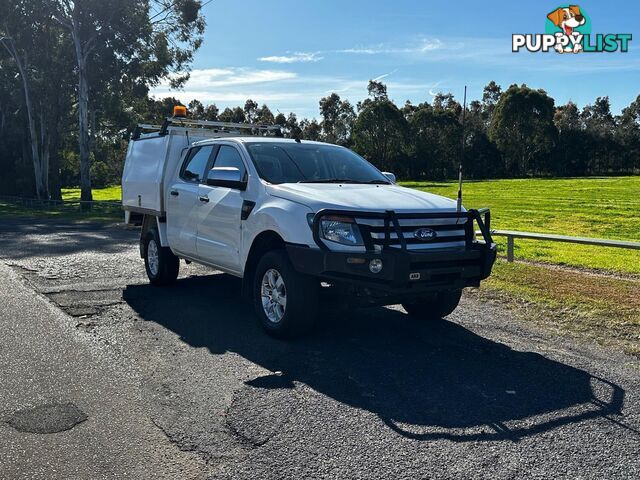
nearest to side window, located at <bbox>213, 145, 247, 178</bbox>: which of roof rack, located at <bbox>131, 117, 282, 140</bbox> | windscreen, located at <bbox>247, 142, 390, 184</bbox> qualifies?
windscreen, located at <bbox>247, 142, 390, 184</bbox>

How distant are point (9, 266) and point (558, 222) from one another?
17.4 metres

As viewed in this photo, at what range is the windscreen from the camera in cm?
677

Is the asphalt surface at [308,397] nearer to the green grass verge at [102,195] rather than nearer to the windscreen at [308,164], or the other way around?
the windscreen at [308,164]

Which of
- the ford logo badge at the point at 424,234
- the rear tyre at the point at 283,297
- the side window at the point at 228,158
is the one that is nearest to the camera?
the ford logo badge at the point at 424,234

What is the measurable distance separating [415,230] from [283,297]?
143 centimetres

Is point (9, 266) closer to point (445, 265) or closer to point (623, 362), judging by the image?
point (445, 265)

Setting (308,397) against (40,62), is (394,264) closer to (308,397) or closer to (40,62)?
(308,397)

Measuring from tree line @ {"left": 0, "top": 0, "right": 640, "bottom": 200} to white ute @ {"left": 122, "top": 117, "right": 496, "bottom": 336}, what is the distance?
5.20 feet

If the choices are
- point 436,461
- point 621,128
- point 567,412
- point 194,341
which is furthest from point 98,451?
point 621,128

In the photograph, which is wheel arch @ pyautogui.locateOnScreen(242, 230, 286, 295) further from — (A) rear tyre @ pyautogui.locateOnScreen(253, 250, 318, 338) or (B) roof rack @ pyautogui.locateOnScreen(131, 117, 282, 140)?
(B) roof rack @ pyautogui.locateOnScreen(131, 117, 282, 140)

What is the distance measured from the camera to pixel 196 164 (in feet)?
26.1

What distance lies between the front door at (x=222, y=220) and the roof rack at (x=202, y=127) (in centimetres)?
168

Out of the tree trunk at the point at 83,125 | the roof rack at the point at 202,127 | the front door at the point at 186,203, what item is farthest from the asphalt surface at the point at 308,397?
the tree trunk at the point at 83,125

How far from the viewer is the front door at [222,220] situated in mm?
6770
